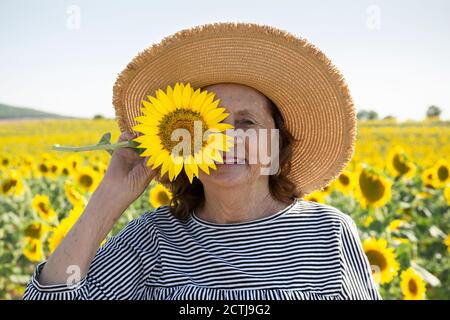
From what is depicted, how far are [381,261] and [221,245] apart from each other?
1.38 metres

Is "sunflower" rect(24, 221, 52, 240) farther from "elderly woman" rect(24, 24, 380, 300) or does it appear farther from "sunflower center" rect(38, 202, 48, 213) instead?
"elderly woman" rect(24, 24, 380, 300)

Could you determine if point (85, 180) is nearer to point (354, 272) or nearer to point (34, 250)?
point (34, 250)

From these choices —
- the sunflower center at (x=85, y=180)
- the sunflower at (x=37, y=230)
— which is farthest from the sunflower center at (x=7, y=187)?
the sunflower at (x=37, y=230)

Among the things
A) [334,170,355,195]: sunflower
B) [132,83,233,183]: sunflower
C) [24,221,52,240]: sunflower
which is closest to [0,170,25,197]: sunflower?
[24,221,52,240]: sunflower

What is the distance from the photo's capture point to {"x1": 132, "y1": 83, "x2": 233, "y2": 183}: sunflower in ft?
5.64

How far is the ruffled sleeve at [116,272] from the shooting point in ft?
5.89

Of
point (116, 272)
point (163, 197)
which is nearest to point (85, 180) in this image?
point (163, 197)

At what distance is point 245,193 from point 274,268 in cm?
29

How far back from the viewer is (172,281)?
1947mm

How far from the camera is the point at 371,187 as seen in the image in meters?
3.82

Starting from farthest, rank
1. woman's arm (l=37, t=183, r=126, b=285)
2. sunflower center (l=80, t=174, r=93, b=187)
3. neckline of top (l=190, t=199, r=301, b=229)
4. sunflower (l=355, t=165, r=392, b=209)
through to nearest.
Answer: sunflower center (l=80, t=174, r=93, b=187) < sunflower (l=355, t=165, r=392, b=209) < neckline of top (l=190, t=199, r=301, b=229) < woman's arm (l=37, t=183, r=126, b=285)

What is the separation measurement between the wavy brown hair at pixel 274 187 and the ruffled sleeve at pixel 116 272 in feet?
0.51

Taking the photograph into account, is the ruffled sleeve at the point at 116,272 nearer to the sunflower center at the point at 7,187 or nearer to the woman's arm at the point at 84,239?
the woman's arm at the point at 84,239

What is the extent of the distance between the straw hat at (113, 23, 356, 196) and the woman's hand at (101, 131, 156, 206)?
0.22 m
